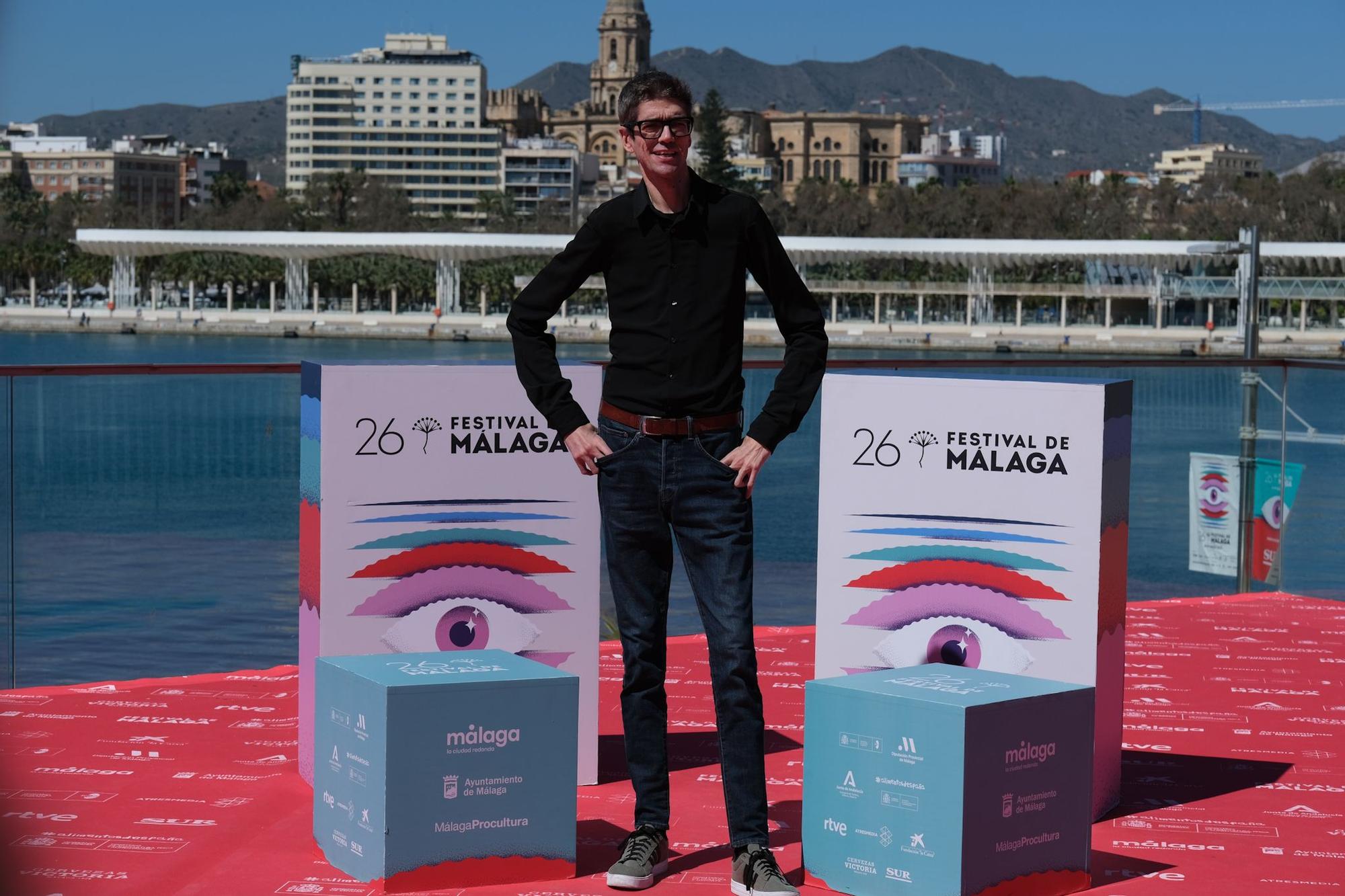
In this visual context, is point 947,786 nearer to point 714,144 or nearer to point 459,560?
point 459,560

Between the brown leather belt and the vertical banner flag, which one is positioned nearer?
the brown leather belt

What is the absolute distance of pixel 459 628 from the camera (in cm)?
388

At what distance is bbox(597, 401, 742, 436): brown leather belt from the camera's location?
3055 mm

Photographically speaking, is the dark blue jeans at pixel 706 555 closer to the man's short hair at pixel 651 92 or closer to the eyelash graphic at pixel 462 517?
the man's short hair at pixel 651 92

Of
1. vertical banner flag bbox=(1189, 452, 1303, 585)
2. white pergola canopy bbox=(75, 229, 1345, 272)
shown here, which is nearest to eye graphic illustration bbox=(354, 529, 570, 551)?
vertical banner flag bbox=(1189, 452, 1303, 585)

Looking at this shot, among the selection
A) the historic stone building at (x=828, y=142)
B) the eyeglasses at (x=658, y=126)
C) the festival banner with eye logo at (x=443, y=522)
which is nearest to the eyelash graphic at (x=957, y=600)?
the festival banner with eye logo at (x=443, y=522)

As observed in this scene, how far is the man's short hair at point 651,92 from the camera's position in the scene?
3010 millimetres

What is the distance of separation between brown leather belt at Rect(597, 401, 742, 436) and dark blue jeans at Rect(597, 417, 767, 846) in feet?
0.04

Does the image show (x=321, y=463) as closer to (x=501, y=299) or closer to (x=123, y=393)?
(x=123, y=393)

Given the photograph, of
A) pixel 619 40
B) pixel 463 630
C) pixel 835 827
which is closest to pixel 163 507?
pixel 463 630

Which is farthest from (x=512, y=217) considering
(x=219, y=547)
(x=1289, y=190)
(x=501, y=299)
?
(x=219, y=547)

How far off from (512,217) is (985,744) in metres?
115

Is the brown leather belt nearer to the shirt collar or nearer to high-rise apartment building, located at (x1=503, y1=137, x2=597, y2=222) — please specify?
the shirt collar

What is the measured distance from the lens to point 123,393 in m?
6.12
